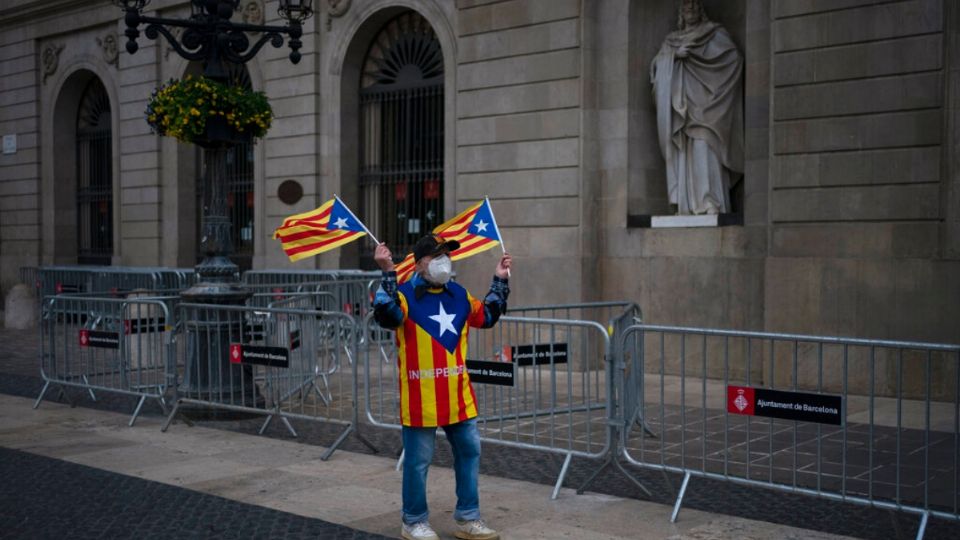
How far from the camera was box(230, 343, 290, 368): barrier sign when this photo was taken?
395 inches

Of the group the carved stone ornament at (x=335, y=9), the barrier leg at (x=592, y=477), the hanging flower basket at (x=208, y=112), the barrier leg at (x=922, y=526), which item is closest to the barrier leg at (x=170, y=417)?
the hanging flower basket at (x=208, y=112)

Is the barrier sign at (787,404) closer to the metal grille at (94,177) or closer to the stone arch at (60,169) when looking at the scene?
the metal grille at (94,177)

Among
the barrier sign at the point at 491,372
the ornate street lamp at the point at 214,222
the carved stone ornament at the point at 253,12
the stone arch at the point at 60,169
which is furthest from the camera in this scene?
the stone arch at the point at 60,169

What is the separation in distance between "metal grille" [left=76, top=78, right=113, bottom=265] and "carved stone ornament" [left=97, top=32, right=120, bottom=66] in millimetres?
1993

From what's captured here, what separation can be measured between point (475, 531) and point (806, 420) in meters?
2.16

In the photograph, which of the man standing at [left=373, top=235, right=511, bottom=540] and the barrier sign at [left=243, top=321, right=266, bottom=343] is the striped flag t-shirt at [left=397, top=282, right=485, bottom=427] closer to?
the man standing at [left=373, top=235, right=511, bottom=540]

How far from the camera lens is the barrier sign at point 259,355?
10.0 meters

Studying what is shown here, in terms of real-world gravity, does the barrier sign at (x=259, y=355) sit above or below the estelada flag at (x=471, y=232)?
below

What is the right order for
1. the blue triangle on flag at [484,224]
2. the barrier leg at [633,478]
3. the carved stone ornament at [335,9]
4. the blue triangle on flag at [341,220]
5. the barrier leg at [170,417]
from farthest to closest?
the carved stone ornament at [335,9]
the barrier leg at [170,417]
the blue triangle on flag at [341,220]
the blue triangle on flag at [484,224]
the barrier leg at [633,478]

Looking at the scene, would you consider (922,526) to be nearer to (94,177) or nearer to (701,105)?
(701,105)

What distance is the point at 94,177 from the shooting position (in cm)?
2797

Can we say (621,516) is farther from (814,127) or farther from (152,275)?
(152,275)

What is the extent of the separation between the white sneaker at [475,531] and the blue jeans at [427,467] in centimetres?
3

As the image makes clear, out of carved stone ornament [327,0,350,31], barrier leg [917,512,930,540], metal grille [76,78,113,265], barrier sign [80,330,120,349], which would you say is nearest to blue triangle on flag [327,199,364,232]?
barrier sign [80,330,120,349]
